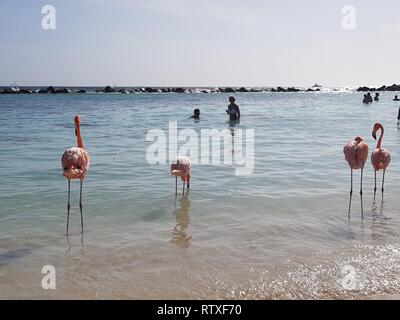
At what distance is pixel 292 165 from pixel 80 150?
640 cm

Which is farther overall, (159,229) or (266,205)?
(266,205)

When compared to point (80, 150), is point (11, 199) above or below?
below

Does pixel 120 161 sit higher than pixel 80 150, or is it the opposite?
pixel 80 150

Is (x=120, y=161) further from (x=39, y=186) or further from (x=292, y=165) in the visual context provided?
(x=292, y=165)

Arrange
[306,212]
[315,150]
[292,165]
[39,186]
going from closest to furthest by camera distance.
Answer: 1. [306,212]
2. [39,186]
3. [292,165]
4. [315,150]

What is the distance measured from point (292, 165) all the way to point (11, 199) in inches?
271

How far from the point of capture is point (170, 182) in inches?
381

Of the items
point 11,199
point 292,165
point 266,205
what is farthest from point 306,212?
point 11,199

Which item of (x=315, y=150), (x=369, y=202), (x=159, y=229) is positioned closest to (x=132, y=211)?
(x=159, y=229)

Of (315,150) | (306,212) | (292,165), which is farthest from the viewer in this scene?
(315,150)

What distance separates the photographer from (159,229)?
663 cm
